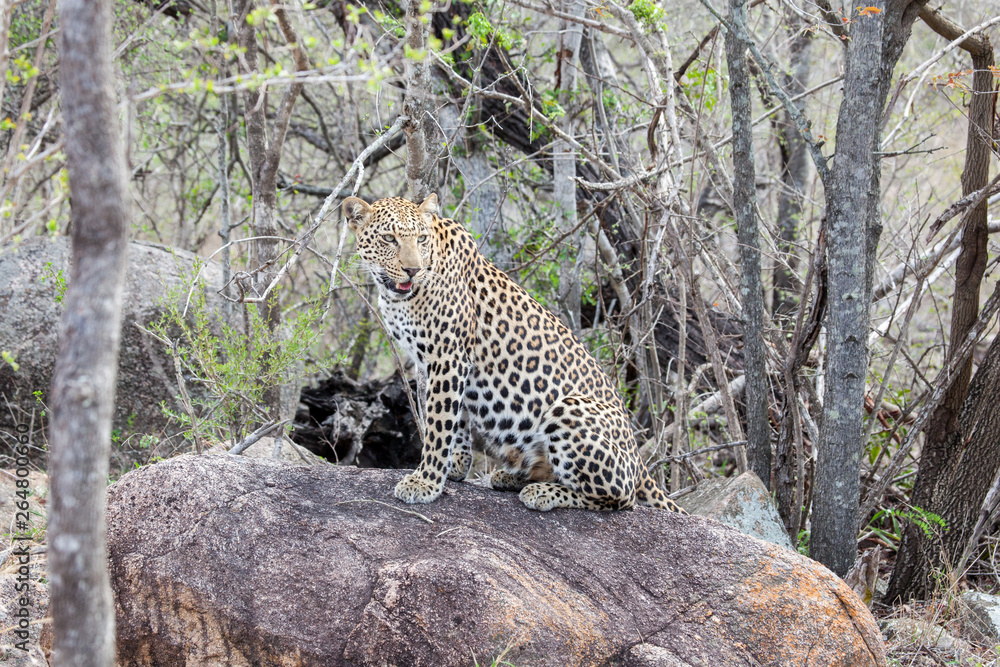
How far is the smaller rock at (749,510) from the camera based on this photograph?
6.60m

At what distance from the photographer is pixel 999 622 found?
20.6 feet

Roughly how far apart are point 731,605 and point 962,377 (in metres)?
3.59

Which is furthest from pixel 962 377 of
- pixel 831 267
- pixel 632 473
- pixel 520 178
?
pixel 520 178

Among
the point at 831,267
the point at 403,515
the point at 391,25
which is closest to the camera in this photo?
the point at 403,515

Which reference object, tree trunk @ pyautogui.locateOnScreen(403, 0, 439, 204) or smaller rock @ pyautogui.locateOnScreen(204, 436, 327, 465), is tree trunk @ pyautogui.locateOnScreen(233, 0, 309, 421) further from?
tree trunk @ pyautogui.locateOnScreen(403, 0, 439, 204)

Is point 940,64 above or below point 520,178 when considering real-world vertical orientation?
above

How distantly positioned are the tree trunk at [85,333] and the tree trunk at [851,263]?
4.97 m

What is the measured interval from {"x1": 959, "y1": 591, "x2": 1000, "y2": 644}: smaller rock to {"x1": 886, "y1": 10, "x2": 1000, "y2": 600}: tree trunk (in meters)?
0.49

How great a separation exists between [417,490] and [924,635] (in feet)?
13.1

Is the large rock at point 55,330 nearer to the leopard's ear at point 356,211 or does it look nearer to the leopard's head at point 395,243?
the leopard's ear at point 356,211

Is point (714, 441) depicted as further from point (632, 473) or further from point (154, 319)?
point (154, 319)

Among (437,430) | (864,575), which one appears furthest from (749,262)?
(437,430)

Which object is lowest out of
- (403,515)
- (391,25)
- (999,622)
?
(999,622)

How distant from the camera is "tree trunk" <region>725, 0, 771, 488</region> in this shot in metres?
6.84
